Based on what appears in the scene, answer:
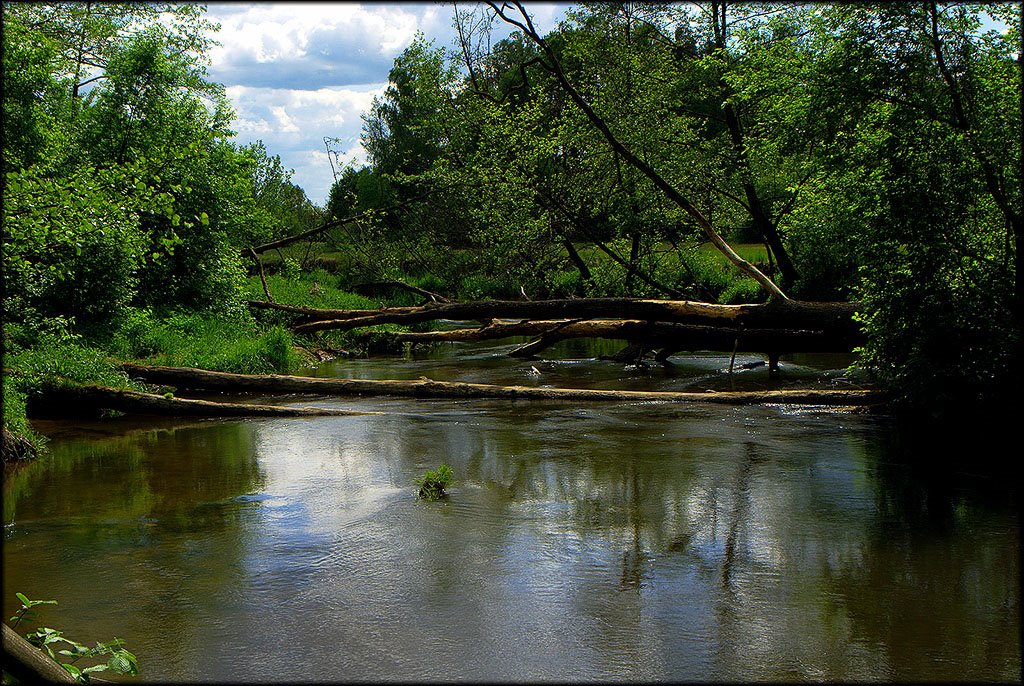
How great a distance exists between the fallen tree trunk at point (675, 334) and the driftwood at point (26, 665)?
14.4m

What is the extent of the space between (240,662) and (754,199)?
64.8ft

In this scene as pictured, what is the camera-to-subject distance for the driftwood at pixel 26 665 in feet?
9.87

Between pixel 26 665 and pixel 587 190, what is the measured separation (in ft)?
66.3

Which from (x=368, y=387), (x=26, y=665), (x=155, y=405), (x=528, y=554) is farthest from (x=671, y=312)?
(x=26, y=665)

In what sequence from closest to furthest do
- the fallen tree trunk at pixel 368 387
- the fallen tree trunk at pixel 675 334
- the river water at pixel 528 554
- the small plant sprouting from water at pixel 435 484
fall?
the river water at pixel 528 554 < the small plant sprouting from water at pixel 435 484 < the fallen tree trunk at pixel 368 387 < the fallen tree trunk at pixel 675 334

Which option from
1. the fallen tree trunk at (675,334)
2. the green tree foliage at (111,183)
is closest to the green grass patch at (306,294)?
the green tree foliage at (111,183)

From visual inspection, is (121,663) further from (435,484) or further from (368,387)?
(368,387)

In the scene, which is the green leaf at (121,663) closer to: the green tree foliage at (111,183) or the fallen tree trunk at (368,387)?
the green tree foliage at (111,183)

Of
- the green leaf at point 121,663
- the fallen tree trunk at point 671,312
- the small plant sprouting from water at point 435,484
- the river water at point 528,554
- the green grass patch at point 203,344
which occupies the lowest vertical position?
the river water at point 528,554

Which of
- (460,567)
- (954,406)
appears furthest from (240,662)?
(954,406)

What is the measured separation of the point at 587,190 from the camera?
22.3 metres

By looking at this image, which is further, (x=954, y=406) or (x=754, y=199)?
(x=754, y=199)

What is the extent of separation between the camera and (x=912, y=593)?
6.12 metres

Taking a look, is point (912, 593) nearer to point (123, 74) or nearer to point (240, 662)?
point (240, 662)
